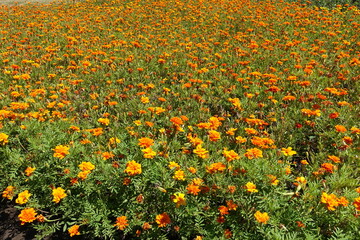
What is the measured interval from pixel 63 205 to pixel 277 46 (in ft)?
18.8

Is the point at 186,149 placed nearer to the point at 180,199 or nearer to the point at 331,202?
the point at 180,199

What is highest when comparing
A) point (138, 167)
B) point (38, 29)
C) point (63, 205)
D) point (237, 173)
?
point (38, 29)

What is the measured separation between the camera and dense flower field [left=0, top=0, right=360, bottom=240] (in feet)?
7.31

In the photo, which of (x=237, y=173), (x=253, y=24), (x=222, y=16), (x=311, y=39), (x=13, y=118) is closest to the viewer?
(x=237, y=173)

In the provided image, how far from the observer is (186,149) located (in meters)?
3.15

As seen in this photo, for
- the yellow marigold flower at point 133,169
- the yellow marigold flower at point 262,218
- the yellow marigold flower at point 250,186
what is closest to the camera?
the yellow marigold flower at point 262,218

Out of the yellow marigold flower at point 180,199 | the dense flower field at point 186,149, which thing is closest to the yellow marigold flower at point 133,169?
the dense flower field at point 186,149

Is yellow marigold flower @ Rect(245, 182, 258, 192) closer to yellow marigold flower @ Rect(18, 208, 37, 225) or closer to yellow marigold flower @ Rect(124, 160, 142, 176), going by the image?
yellow marigold flower @ Rect(124, 160, 142, 176)

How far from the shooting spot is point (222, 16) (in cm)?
937

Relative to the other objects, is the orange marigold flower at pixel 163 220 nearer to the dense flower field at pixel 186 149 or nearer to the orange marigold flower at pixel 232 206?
the dense flower field at pixel 186 149

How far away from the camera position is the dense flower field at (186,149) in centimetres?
223

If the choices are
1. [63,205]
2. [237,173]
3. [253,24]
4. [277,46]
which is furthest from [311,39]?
[63,205]

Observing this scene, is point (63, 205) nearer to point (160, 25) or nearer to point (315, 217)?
point (315, 217)

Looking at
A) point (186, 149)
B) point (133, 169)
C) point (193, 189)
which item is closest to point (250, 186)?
point (193, 189)
